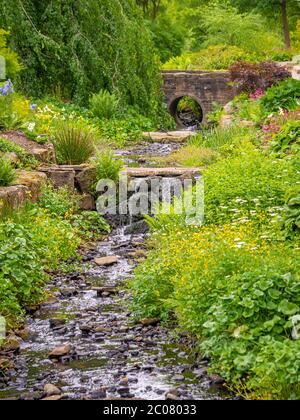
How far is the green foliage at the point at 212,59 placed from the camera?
1044 inches

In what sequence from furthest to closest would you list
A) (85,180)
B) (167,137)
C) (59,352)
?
(167,137), (85,180), (59,352)

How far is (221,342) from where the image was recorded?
245 inches

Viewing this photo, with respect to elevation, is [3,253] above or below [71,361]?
above

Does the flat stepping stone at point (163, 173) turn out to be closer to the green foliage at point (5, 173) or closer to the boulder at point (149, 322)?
the green foliage at point (5, 173)

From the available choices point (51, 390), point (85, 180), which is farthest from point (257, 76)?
point (51, 390)

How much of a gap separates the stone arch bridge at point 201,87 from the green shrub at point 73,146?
11456mm

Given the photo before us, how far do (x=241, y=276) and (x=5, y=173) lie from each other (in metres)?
5.09

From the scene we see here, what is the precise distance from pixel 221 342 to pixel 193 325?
534 millimetres

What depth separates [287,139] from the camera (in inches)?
495

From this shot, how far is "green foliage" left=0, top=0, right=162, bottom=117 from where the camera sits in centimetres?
1789

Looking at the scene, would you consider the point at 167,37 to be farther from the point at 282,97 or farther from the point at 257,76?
the point at 282,97

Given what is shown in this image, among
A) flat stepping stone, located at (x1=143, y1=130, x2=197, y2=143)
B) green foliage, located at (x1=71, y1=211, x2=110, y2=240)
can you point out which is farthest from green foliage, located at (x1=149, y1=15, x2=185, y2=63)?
green foliage, located at (x1=71, y1=211, x2=110, y2=240)

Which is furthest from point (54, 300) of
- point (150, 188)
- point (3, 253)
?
point (150, 188)
